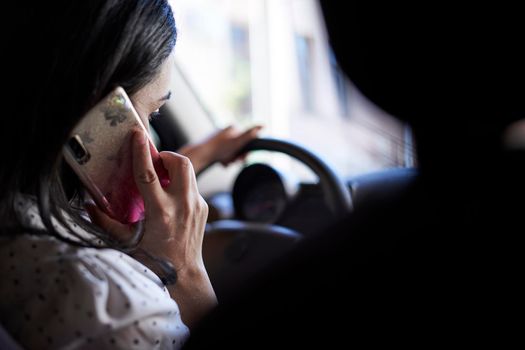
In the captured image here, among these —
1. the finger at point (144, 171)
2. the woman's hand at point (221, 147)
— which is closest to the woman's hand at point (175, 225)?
the finger at point (144, 171)

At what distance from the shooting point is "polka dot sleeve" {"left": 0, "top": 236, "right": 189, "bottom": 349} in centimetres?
70

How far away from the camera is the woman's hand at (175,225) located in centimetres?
89

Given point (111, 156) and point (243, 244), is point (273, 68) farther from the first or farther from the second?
point (111, 156)

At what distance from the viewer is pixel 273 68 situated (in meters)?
3.09

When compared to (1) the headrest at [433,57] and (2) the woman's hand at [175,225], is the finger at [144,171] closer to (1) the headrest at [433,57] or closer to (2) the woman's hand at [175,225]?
(2) the woman's hand at [175,225]

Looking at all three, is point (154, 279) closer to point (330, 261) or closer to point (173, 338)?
point (173, 338)

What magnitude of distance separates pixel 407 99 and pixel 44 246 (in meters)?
0.41

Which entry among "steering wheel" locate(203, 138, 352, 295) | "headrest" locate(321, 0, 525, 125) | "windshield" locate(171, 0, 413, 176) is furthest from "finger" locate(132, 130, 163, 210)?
"windshield" locate(171, 0, 413, 176)

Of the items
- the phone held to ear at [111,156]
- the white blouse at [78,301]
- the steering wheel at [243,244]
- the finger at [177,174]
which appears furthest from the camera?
the steering wheel at [243,244]

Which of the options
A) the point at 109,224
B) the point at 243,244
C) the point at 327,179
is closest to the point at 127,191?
the point at 109,224

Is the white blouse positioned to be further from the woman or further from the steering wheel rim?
the steering wheel rim

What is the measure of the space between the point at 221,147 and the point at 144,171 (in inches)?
27.8

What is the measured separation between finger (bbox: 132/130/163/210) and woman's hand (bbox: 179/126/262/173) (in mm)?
669

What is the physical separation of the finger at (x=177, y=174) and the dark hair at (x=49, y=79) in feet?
0.51
